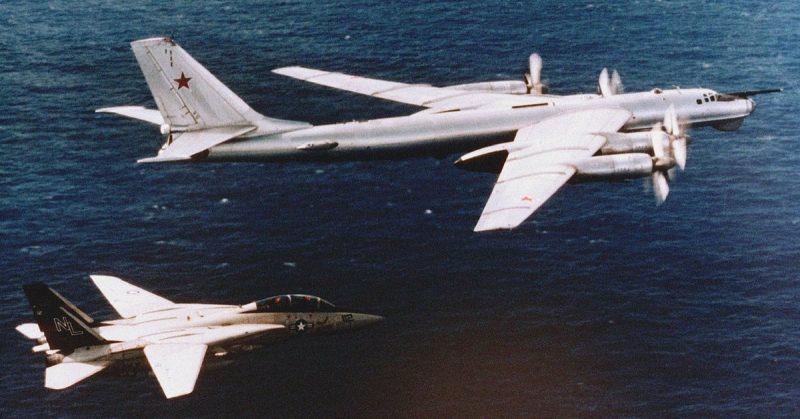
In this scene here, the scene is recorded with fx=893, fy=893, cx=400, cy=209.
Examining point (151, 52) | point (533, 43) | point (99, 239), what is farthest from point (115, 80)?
point (151, 52)

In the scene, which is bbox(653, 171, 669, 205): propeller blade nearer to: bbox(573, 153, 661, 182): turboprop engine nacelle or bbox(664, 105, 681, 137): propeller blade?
bbox(573, 153, 661, 182): turboprop engine nacelle

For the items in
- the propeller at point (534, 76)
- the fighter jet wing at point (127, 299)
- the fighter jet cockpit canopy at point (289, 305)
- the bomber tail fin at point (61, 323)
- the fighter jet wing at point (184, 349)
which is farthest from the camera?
the propeller at point (534, 76)

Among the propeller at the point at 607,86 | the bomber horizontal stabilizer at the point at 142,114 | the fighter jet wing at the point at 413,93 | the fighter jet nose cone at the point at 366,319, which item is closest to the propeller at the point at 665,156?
the propeller at the point at 607,86

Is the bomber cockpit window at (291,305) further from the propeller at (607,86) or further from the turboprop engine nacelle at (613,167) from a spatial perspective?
the propeller at (607,86)

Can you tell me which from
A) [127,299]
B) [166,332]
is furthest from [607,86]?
[127,299]

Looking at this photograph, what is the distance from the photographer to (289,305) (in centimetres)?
8594

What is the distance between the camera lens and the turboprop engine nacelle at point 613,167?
72.7 meters

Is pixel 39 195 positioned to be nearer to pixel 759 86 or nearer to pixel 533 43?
pixel 533 43

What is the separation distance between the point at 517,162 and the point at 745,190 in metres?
78.4

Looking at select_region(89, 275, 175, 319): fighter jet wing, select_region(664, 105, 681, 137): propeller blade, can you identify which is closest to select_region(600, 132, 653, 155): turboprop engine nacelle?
select_region(664, 105, 681, 137): propeller blade

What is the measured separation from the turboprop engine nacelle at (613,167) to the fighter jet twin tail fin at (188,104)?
2904cm

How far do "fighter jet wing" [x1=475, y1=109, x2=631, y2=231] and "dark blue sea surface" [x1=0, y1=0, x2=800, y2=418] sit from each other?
38.7m

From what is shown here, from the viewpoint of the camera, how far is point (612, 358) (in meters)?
112

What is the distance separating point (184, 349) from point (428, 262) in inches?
2036
